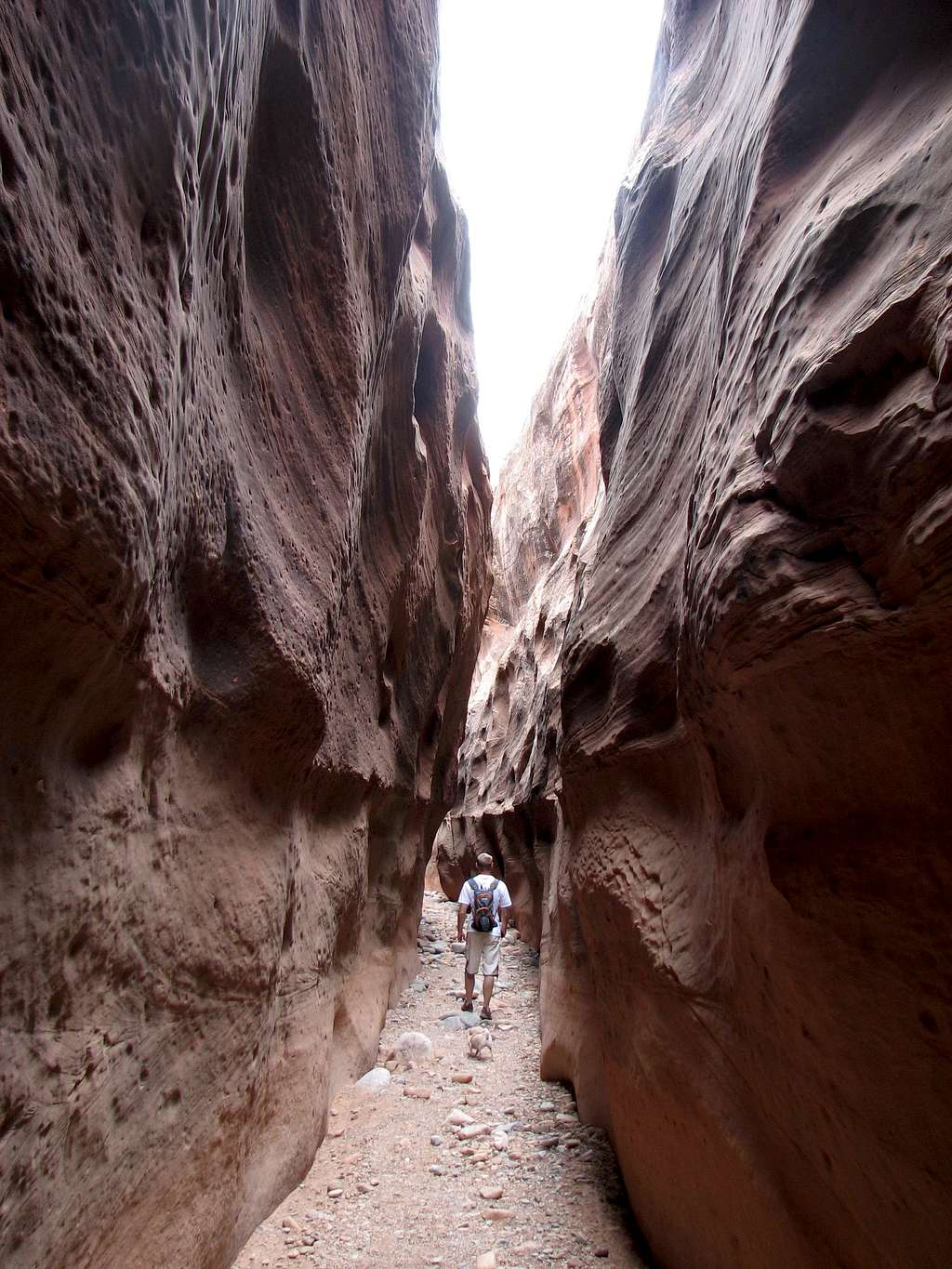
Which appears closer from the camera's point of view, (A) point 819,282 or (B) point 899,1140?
(B) point 899,1140

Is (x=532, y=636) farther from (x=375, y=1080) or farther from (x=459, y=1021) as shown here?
(x=375, y=1080)

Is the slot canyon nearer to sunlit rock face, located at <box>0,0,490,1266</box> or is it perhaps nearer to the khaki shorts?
sunlit rock face, located at <box>0,0,490,1266</box>

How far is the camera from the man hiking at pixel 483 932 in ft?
23.8

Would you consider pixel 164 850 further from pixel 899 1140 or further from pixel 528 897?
pixel 528 897

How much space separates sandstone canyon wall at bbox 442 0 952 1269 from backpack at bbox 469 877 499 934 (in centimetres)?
325

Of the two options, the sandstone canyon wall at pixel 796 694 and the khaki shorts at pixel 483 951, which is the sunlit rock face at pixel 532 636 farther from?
the sandstone canyon wall at pixel 796 694

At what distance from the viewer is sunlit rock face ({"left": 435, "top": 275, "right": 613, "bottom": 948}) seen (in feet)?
34.3

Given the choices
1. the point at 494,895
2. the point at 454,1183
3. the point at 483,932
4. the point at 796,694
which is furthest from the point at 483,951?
the point at 796,694

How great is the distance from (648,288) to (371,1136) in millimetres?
5999

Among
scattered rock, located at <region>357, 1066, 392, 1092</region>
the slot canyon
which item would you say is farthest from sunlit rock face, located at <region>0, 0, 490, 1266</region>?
scattered rock, located at <region>357, 1066, 392, 1092</region>

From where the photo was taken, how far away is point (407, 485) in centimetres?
551

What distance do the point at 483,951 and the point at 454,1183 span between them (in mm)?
3326

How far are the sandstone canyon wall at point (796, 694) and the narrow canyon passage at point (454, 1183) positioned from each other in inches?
16.7

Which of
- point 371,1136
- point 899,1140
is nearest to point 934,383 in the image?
point 899,1140
